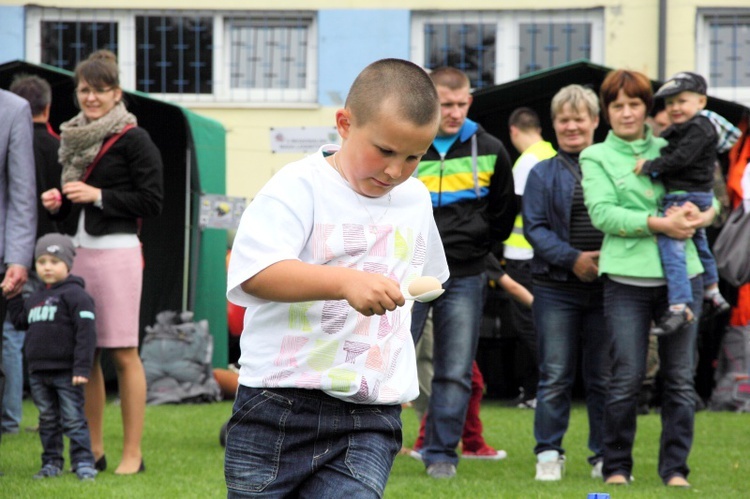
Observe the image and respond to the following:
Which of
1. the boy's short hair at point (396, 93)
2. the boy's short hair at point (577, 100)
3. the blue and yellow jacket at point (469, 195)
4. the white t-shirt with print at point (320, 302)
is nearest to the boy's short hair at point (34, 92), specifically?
the blue and yellow jacket at point (469, 195)

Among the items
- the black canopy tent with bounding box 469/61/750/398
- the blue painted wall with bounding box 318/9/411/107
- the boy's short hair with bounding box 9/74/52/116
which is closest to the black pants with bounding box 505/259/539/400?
the black canopy tent with bounding box 469/61/750/398

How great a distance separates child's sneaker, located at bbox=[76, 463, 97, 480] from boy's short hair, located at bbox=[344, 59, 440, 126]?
11.2 ft

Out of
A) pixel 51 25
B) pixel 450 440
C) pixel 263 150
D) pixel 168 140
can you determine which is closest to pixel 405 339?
pixel 450 440

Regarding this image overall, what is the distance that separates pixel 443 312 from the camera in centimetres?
609

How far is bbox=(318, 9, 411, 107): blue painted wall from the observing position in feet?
42.2

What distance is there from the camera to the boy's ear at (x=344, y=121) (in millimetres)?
2963

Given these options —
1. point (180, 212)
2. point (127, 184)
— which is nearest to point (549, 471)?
point (127, 184)

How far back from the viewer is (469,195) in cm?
614

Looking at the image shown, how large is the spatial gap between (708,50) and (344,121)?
417 inches

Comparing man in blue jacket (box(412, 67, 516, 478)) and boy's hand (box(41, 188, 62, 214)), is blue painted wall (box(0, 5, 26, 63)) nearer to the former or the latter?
boy's hand (box(41, 188, 62, 214))

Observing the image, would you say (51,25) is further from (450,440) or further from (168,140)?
(450,440)

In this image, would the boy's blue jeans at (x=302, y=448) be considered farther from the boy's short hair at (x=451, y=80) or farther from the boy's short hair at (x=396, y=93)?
the boy's short hair at (x=451, y=80)

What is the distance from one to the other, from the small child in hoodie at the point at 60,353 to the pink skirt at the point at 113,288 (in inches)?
3.2

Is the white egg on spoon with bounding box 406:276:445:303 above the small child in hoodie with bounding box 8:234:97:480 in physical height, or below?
above
